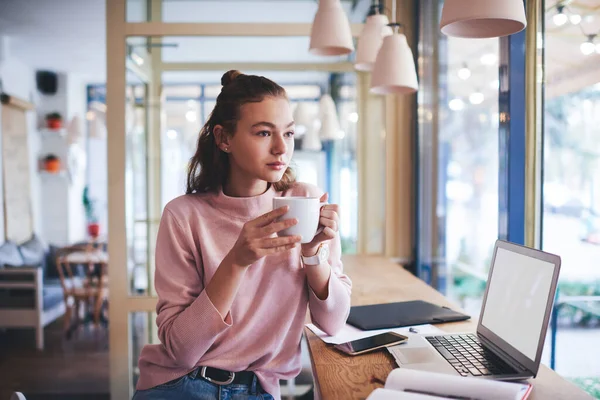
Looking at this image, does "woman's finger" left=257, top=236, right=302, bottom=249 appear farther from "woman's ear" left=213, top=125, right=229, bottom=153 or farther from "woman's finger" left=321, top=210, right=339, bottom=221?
"woman's ear" left=213, top=125, right=229, bottom=153

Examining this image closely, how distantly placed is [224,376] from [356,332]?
38 cm

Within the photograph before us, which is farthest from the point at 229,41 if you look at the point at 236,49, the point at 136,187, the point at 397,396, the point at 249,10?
the point at 397,396

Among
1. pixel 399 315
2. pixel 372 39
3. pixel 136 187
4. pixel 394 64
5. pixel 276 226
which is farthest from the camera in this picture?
pixel 136 187

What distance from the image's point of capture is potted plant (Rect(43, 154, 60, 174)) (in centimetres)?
751

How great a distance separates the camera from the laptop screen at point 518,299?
38.5 inches

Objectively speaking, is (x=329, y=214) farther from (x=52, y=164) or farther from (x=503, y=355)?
(x=52, y=164)

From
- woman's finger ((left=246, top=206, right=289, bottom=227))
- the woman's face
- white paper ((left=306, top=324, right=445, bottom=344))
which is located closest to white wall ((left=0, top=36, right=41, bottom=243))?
the woman's face

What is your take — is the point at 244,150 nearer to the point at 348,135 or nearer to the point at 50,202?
the point at 348,135

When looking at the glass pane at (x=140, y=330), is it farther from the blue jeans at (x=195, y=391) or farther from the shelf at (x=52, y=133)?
the shelf at (x=52, y=133)

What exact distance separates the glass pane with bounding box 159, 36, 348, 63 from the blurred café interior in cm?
1

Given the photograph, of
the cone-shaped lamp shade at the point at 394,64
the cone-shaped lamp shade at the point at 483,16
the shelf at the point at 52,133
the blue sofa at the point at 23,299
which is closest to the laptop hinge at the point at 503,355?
the cone-shaped lamp shade at the point at 483,16

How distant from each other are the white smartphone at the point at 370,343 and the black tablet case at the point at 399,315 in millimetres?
115

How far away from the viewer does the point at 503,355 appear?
107cm

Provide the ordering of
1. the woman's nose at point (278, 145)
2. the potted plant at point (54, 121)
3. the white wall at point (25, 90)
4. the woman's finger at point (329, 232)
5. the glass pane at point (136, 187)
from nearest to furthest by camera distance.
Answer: the woman's finger at point (329, 232) < the woman's nose at point (278, 145) < the glass pane at point (136, 187) < the white wall at point (25, 90) < the potted plant at point (54, 121)
